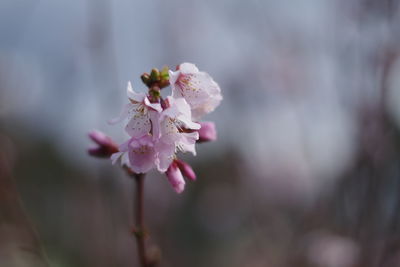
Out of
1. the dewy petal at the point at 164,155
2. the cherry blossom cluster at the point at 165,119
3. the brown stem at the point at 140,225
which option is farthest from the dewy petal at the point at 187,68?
the brown stem at the point at 140,225

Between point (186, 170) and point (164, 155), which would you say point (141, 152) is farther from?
point (186, 170)

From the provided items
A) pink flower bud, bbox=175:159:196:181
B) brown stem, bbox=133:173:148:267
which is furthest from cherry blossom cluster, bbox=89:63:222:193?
brown stem, bbox=133:173:148:267

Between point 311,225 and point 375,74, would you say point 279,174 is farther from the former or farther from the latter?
point 375,74

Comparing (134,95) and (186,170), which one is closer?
(134,95)

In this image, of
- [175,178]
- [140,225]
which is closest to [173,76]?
[175,178]

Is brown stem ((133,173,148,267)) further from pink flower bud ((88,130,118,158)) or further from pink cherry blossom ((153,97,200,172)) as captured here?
pink cherry blossom ((153,97,200,172))

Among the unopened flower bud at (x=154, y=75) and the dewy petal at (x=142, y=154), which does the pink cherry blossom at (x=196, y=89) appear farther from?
→ the dewy petal at (x=142, y=154)
